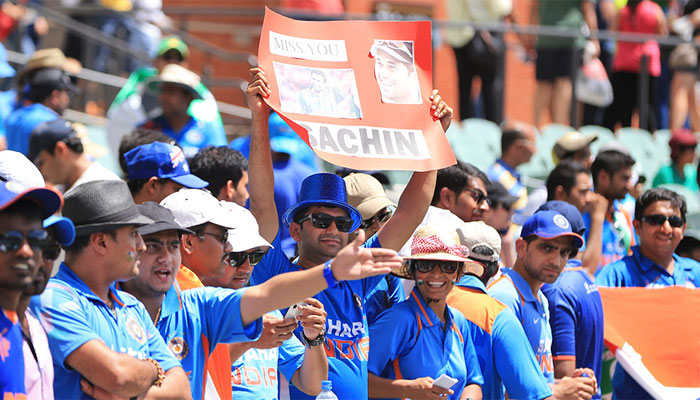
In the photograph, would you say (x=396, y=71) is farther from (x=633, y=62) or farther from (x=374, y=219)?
(x=633, y=62)

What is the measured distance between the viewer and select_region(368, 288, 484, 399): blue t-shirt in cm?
526

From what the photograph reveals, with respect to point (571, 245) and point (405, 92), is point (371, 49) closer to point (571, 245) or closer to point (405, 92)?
point (405, 92)

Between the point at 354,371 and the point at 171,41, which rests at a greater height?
the point at 171,41

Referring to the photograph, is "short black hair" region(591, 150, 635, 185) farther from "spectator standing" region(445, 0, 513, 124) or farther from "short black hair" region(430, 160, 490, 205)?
"spectator standing" region(445, 0, 513, 124)

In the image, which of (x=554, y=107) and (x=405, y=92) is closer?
(x=405, y=92)

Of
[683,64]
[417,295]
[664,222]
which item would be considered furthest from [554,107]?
[417,295]

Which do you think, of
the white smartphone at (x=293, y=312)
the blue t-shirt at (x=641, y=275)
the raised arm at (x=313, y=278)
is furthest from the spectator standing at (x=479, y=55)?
the raised arm at (x=313, y=278)

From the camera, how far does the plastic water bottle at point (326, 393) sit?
176 inches

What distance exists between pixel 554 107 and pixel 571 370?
751 centimetres

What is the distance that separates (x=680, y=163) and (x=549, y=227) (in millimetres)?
5342

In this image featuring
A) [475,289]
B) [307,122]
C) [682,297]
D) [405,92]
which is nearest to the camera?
[307,122]

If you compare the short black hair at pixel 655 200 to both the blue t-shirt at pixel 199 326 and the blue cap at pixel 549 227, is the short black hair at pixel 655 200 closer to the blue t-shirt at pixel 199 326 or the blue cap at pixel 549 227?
the blue cap at pixel 549 227

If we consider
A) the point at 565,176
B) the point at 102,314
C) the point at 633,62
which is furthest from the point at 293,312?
the point at 633,62

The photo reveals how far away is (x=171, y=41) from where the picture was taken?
9688mm
